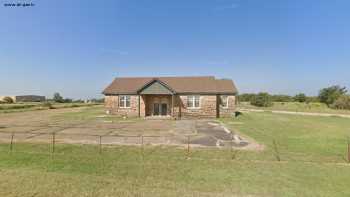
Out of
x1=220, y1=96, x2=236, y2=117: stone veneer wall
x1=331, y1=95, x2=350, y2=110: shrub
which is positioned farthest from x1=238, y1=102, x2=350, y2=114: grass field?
x1=220, y1=96, x2=236, y2=117: stone veneer wall

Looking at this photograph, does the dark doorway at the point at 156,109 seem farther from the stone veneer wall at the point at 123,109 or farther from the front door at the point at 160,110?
the stone veneer wall at the point at 123,109

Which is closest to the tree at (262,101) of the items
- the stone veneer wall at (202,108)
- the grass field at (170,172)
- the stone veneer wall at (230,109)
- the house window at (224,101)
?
the stone veneer wall at (230,109)

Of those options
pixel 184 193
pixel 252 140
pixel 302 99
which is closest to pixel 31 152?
pixel 184 193

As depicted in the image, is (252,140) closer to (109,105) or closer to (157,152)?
(157,152)

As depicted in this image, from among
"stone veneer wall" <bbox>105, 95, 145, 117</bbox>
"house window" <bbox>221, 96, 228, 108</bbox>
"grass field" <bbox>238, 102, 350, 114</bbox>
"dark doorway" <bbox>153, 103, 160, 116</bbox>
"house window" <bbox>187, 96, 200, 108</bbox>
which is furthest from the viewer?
"grass field" <bbox>238, 102, 350, 114</bbox>

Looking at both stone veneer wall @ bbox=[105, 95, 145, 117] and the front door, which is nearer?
stone veneer wall @ bbox=[105, 95, 145, 117]

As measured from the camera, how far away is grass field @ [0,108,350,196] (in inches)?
204

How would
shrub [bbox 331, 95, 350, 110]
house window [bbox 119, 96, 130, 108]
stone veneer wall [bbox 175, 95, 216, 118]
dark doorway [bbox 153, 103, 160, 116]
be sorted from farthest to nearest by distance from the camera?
shrub [bbox 331, 95, 350, 110] → dark doorway [bbox 153, 103, 160, 116] → house window [bbox 119, 96, 130, 108] → stone veneer wall [bbox 175, 95, 216, 118]

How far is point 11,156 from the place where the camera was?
8.16 metres

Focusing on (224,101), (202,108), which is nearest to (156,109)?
(202,108)

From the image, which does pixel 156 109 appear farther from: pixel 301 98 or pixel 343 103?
pixel 301 98

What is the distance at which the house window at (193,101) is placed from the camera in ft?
81.5

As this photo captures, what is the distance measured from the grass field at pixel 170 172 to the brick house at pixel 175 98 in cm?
1487

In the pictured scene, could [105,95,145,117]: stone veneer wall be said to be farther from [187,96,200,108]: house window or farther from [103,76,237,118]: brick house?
[187,96,200,108]: house window
